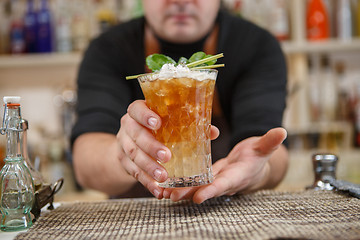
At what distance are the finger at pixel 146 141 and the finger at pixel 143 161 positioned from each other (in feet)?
0.06

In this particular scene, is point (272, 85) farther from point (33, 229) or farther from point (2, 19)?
point (2, 19)

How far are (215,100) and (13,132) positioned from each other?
0.97 m

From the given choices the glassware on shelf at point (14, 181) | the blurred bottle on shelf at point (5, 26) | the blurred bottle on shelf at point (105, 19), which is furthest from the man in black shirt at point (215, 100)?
the blurred bottle on shelf at point (5, 26)

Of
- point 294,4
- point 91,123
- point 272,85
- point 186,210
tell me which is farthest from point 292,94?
point 186,210

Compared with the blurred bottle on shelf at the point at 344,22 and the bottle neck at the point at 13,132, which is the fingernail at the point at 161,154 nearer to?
the bottle neck at the point at 13,132

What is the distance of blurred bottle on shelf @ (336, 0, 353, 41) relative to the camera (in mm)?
2479

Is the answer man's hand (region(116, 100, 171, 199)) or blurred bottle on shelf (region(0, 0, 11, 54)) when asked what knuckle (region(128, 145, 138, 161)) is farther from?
blurred bottle on shelf (region(0, 0, 11, 54))

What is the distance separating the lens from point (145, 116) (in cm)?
87

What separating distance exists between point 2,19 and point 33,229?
2.18 meters

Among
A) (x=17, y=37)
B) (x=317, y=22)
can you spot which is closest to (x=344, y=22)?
(x=317, y=22)

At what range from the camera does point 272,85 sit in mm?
1488

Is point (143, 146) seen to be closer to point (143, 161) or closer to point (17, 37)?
point (143, 161)

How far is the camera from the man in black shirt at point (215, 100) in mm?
1084

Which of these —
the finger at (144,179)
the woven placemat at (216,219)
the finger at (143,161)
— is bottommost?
the woven placemat at (216,219)
